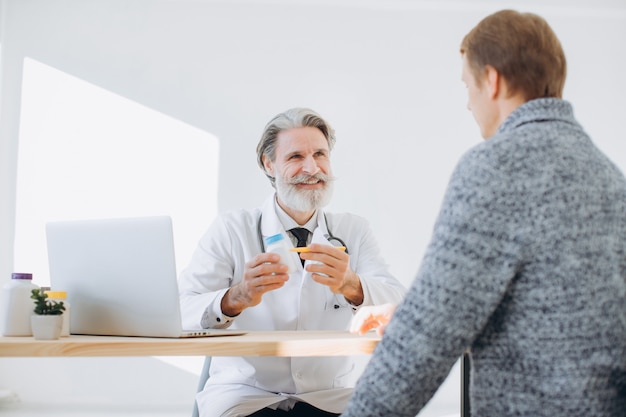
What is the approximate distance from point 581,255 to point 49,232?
1.29 meters

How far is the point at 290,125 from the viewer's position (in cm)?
254

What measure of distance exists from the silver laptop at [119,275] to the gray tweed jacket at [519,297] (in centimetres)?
71

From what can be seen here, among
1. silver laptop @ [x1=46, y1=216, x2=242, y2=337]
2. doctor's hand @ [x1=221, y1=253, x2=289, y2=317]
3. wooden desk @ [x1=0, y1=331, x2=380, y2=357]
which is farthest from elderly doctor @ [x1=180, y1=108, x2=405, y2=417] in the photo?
wooden desk @ [x1=0, y1=331, x2=380, y2=357]

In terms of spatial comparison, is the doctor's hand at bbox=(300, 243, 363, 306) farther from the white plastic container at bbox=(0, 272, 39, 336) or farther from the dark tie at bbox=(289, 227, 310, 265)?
the white plastic container at bbox=(0, 272, 39, 336)

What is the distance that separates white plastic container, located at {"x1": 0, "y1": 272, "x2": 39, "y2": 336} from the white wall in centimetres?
289

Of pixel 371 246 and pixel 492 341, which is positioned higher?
pixel 371 246

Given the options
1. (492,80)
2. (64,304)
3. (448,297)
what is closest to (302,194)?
(64,304)

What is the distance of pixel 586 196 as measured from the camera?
1.03 meters

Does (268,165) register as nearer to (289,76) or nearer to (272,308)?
(272,308)

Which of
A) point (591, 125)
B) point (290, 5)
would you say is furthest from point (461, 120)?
point (290, 5)

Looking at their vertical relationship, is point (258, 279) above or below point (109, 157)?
below

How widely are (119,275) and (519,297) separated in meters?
0.99

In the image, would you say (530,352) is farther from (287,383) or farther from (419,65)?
(419,65)

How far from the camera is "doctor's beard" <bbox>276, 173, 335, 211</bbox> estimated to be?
2.43m
